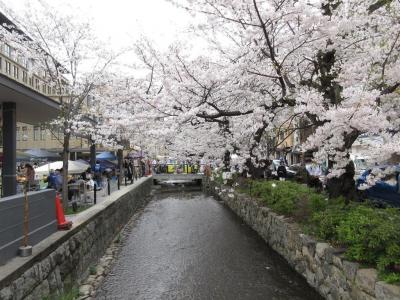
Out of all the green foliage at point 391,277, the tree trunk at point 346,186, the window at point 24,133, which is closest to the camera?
the green foliage at point 391,277

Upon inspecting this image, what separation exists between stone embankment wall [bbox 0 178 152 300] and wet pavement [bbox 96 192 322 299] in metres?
0.68

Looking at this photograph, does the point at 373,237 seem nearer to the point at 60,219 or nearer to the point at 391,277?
the point at 391,277

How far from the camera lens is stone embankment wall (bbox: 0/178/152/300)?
500 centimetres

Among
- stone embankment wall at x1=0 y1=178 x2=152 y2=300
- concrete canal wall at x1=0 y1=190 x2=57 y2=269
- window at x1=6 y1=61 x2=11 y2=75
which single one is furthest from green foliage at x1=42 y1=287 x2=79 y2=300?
window at x1=6 y1=61 x2=11 y2=75

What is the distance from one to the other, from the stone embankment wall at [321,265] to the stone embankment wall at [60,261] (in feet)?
14.2

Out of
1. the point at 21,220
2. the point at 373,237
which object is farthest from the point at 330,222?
the point at 21,220

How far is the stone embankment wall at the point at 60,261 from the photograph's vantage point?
500 centimetres

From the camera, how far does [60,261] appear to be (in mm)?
6992

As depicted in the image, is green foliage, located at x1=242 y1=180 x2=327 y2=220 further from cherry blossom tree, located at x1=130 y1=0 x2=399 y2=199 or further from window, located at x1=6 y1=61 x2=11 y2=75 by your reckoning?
window, located at x1=6 y1=61 x2=11 y2=75

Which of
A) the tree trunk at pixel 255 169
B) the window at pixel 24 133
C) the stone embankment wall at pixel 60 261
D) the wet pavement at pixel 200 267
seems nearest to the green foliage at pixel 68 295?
the stone embankment wall at pixel 60 261

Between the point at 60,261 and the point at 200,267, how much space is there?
11.8 feet

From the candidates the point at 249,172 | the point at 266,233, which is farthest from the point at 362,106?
the point at 249,172

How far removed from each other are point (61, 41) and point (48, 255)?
31.4 ft

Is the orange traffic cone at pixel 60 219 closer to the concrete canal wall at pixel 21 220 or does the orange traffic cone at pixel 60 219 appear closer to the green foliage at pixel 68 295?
the concrete canal wall at pixel 21 220
